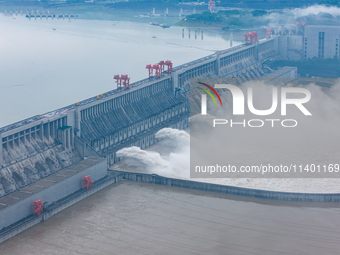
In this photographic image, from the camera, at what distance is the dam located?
34.8m

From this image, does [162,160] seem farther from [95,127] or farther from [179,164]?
[95,127]

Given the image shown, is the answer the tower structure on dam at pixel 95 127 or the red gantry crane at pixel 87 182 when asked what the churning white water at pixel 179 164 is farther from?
the red gantry crane at pixel 87 182

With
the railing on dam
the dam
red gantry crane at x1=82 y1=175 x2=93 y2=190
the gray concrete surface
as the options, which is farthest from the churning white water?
red gantry crane at x1=82 y1=175 x2=93 y2=190

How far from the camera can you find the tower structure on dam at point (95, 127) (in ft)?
118

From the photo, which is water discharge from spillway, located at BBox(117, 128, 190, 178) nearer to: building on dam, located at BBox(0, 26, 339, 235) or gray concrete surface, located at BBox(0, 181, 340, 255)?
building on dam, located at BBox(0, 26, 339, 235)

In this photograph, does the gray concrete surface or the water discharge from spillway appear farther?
the water discharge from spillway

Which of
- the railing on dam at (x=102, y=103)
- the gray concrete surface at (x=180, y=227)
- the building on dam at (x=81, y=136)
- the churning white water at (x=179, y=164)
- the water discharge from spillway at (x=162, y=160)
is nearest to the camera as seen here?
the gray concrete surface at (x=180, y=227)

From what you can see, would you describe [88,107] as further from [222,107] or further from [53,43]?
[53,43]

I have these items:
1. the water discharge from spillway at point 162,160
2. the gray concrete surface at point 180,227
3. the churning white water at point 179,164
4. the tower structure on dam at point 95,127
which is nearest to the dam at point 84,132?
the tower structure on dam at point 95,127

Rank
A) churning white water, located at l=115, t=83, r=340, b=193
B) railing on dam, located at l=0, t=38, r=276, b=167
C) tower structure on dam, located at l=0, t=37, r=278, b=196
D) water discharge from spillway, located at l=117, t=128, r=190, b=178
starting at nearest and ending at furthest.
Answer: tower structure on dam, located at l=0, t=37, r=278, b=196
churning white water, located at l=115, t=83, r=340, b=193
railing on dam, located at l=0, t=38, r=276, b=167
water discharge from spillway, located at l=117, t=128, r=190, b=178

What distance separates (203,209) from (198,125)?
18.5 meters

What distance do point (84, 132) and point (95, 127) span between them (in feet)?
5.06

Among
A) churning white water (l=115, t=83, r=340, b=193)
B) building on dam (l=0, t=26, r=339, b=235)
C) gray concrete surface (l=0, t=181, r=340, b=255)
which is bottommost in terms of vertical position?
gray concrete surface (l=0, t=181, r=340, b=255)

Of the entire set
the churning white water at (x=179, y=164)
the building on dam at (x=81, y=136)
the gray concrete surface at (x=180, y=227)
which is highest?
the building on dam at (x=81, y=136)
